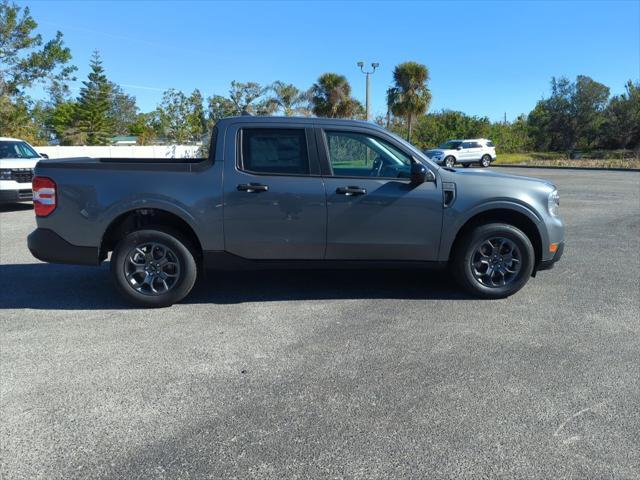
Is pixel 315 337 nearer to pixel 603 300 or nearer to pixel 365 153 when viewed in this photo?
pixel 365 153

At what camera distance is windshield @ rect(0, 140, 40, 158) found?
12.4 m

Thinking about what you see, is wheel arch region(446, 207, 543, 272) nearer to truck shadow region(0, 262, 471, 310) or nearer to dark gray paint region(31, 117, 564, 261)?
dark gray paint region(31, 117, 564, 261)

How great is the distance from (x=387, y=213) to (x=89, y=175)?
2.87 m

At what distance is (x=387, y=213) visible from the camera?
4.88 metres

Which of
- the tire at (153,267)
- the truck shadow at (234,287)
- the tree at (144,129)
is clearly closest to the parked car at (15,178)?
the truck shadow at (234,287)

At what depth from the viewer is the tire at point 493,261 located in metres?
5.00

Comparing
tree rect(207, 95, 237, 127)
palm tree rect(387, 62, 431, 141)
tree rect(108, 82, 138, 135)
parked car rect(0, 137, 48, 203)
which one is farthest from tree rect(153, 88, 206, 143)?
tree rect(108, 82, 138, 135)

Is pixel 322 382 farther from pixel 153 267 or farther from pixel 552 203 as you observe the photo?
pixel 552 203

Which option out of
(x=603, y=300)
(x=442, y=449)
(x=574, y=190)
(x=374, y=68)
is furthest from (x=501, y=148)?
(x=442, y=449)

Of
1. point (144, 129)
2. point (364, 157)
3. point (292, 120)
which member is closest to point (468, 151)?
point (364, 157)

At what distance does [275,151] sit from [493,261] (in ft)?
8.15

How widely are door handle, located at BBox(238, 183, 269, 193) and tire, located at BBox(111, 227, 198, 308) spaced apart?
79 centimetres

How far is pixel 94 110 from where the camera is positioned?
62.5 meters

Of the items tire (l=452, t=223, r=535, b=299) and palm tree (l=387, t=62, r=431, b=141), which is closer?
tire (l=452, t=223, r=535, b=299)
